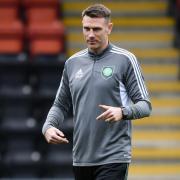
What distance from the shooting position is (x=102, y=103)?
15.9 ft

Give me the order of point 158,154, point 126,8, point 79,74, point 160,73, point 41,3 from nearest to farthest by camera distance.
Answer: point 79,74 → point 158,154 → point 160,73 → point 41,3 → point 126,8

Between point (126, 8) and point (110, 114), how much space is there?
23.5 ft

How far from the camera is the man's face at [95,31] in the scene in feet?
Answer: 16.1

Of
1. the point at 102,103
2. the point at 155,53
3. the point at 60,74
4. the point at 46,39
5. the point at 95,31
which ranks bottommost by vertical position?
the point at 155,53

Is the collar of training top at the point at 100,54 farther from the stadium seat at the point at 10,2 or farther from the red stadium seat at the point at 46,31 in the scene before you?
the stadium seat at the point at 10,2

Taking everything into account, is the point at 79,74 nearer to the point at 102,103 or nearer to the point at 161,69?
the point at 102,103

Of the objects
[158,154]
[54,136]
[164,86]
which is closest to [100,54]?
[54,136]

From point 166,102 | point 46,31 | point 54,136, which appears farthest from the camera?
point 166,102

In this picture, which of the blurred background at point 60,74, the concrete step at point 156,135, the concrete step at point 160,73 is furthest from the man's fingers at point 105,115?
the concrete step at point 160,73

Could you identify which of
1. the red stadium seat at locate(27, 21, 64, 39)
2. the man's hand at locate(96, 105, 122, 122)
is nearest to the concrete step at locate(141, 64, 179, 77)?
the red stadium seat at locate(27, 21, 64, 39)

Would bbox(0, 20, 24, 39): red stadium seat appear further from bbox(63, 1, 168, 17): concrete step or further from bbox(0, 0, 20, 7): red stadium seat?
bbox(63, 1, 168, 17): concrete step

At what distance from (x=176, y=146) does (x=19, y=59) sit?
214 centimetres

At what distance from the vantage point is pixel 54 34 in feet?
32.1

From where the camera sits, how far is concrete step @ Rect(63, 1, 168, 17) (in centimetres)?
1141
